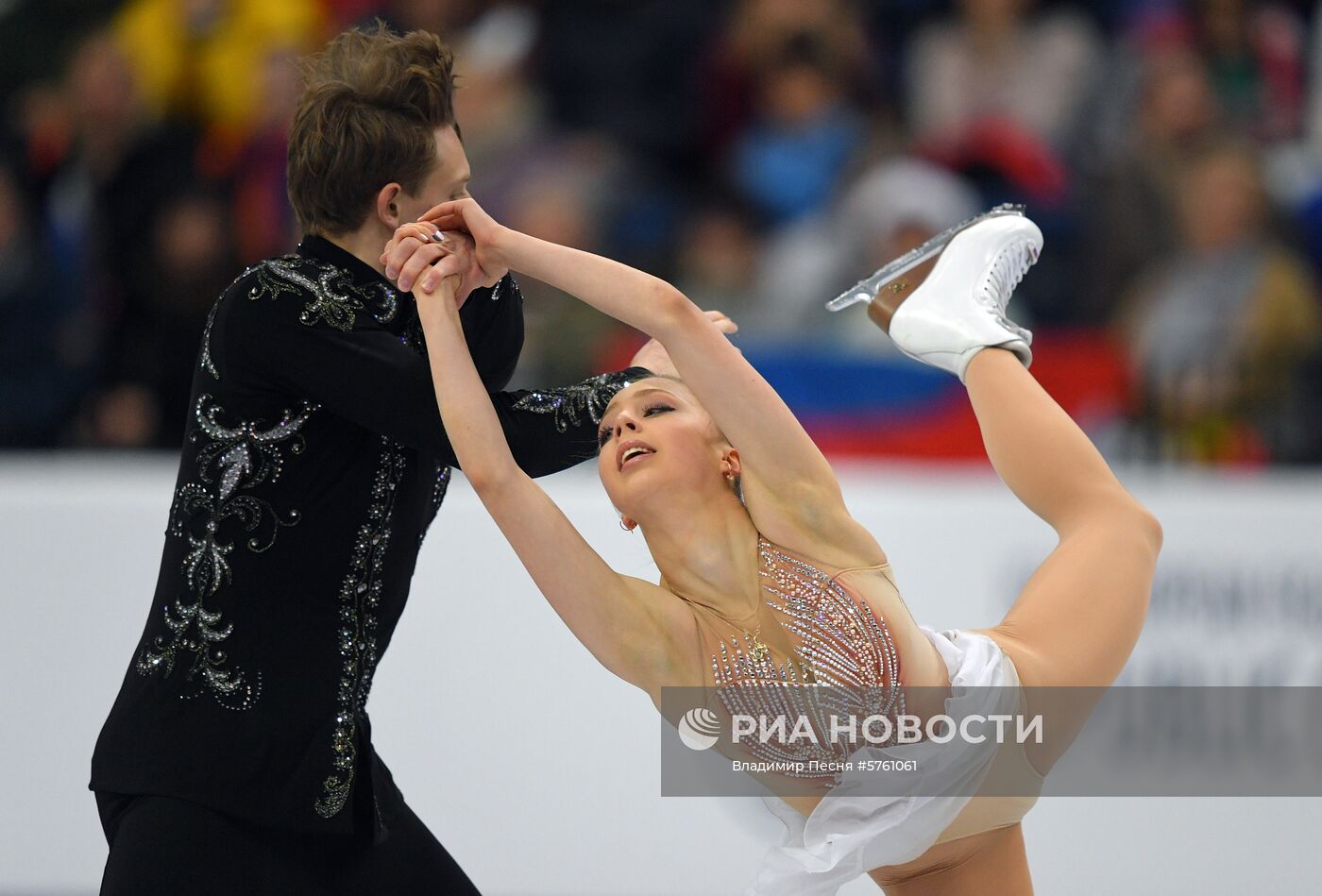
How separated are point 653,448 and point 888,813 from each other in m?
0.66

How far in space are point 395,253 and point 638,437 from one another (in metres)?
0.46

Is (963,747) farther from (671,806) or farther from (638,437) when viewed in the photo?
(671,806)

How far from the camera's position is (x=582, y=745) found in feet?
12.2

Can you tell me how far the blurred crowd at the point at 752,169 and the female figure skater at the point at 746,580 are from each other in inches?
100

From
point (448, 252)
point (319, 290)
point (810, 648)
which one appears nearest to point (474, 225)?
point (448, 252)

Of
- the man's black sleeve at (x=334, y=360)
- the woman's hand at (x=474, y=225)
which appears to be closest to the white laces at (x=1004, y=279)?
the woman's hand at (x=474, y=225)

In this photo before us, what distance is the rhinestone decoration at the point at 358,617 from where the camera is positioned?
2172mm

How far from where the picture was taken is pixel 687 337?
221 cm

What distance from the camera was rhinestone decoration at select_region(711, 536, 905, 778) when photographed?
7.60 ft

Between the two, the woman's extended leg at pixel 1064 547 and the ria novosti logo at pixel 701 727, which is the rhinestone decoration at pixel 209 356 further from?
the woman's extended leg at pixel 1064 547

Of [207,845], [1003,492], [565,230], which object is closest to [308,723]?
[207,845]

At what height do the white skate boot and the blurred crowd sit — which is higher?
the blurred crowd

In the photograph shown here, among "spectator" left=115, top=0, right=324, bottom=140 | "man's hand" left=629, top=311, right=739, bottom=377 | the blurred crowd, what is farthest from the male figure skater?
"spectator" left=115, top=0, right=324, bottom=140

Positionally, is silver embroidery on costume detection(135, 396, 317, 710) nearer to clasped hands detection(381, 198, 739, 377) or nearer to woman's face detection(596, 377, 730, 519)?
clasped hands detection(381, 198, 739, 377)
